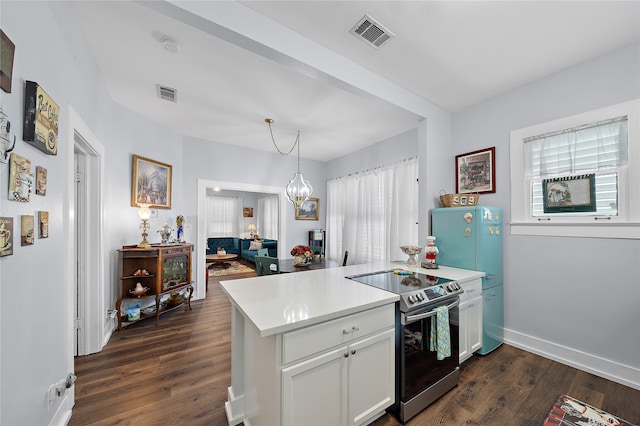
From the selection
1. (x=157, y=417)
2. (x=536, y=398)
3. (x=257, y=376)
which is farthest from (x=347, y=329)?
(x=536, y=398)

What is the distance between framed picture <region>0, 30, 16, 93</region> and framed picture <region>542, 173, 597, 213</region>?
3.81 meters

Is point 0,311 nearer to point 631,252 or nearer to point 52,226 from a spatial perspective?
point 52,226

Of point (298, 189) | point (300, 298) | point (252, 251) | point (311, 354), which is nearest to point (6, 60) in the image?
point (300, 298)

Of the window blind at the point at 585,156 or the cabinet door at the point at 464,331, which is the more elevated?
the window blind at the point at 585,156

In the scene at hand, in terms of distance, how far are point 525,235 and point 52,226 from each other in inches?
153

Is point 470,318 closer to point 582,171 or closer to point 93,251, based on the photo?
point 582,171

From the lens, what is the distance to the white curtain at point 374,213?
13.1 feet

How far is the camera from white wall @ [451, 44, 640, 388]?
6.66 ft

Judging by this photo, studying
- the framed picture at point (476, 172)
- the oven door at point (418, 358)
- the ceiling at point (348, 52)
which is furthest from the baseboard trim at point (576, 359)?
the ceiling at point (348, 52)

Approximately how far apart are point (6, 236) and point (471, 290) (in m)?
2.98

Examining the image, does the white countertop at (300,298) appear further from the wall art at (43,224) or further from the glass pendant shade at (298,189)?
the glass pendant shade at (298,189)

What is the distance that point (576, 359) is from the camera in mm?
2252

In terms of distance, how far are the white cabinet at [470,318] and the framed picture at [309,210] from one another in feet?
12.4

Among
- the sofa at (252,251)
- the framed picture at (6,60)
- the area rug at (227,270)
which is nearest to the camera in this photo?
the framed picture at (6,60)
